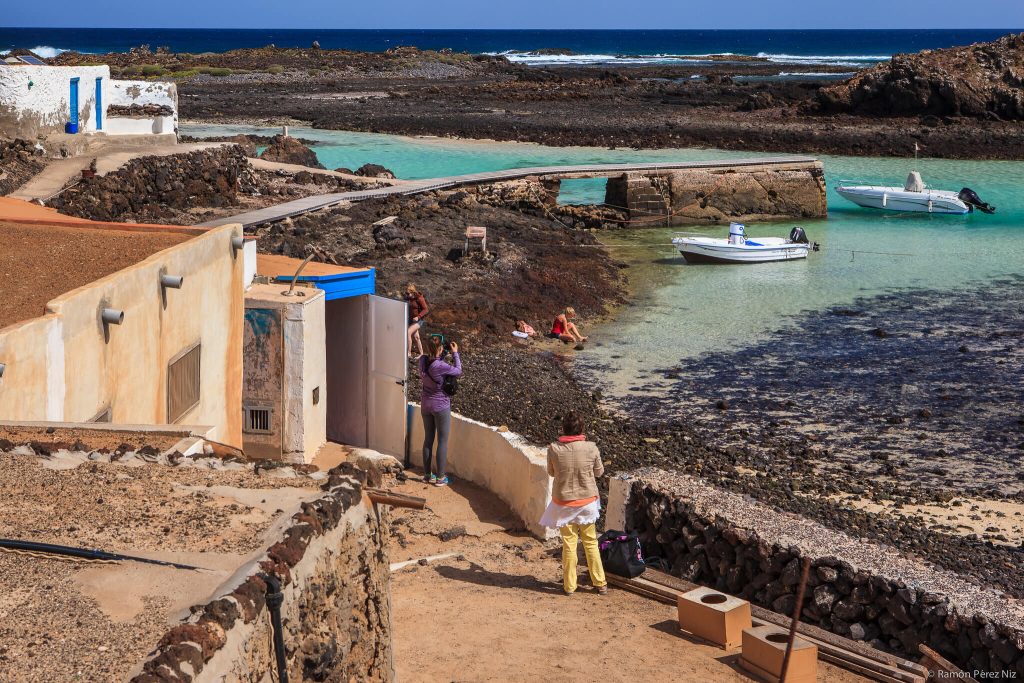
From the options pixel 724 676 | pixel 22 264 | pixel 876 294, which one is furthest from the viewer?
pixel 876 294

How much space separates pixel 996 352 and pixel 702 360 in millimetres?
4861

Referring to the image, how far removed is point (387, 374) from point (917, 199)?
26.2 m

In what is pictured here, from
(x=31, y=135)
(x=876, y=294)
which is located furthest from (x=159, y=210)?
(x=876, y=294)

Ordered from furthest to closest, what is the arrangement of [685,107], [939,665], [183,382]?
[685,107], [183,382], [939,665]

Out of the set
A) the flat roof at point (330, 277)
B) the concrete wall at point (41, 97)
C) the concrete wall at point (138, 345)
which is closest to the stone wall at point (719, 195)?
the concrete wall at point (41, 97)

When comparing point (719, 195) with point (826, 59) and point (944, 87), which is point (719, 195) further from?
point (826, 59)

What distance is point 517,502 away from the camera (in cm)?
1089

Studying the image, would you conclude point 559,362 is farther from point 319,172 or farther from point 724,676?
point 319,172

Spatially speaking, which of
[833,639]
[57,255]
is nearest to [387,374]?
[57,255]

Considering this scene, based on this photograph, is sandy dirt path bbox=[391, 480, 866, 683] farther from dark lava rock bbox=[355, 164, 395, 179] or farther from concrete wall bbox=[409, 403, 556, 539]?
dark lava rock bbox=[355, 164, 395, 179]

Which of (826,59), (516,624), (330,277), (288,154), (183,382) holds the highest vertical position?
(826,59)

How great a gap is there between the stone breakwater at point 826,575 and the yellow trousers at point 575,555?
73cm

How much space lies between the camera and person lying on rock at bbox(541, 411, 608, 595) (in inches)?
343

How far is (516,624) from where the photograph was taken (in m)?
8.52
